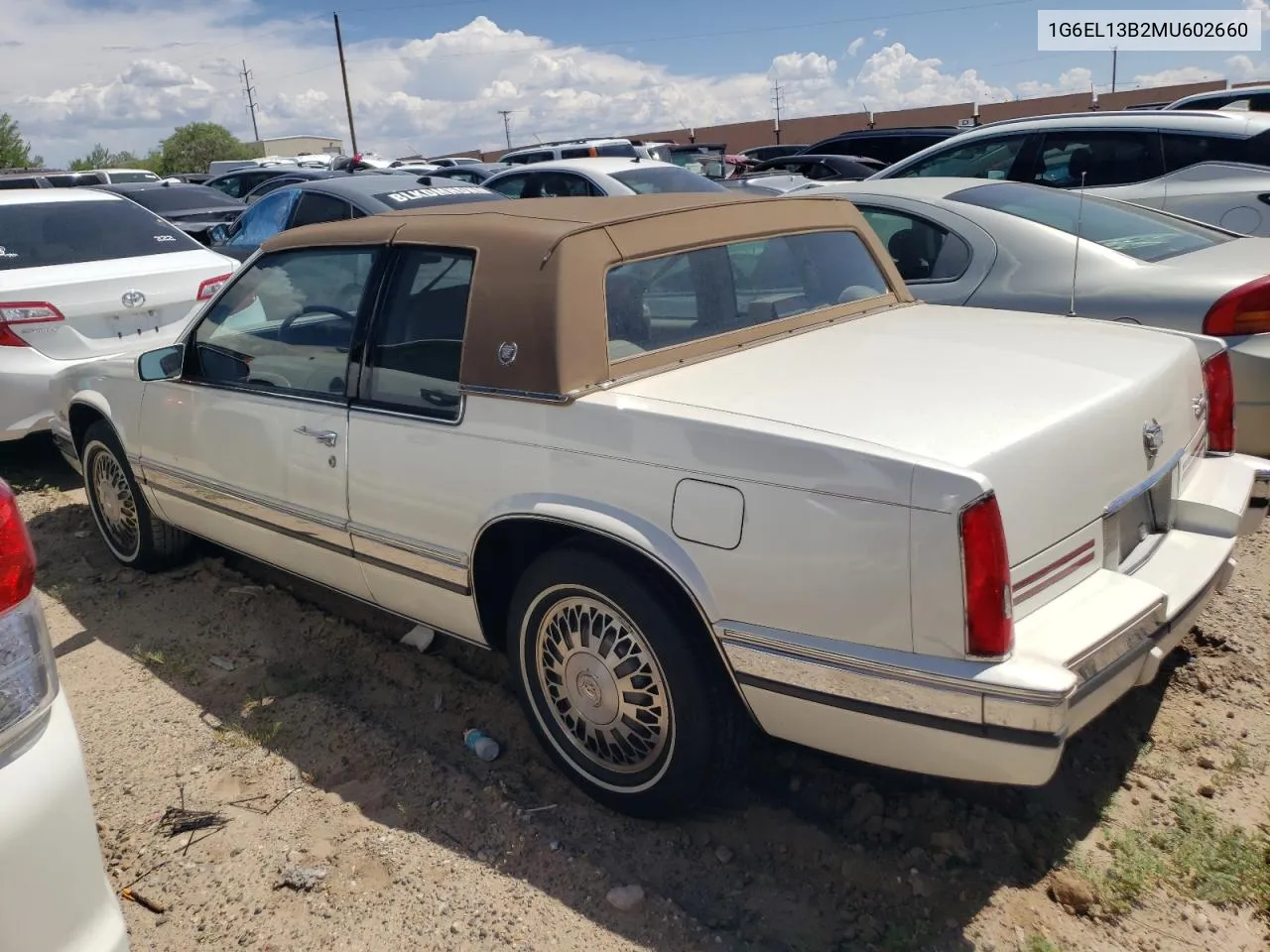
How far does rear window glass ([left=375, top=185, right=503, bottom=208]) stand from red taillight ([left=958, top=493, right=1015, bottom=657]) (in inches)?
257

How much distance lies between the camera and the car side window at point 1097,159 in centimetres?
688

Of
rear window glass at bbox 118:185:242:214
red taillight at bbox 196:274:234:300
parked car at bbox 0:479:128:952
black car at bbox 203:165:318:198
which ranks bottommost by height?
parked car at bbox 0:479:128:952

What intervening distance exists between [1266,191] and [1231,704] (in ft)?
13.4

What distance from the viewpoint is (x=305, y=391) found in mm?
3670

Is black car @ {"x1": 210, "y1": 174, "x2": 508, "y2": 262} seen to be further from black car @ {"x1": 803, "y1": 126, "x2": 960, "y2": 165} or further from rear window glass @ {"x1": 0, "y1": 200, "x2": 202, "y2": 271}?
black car @ {"x1": 803, "y1": 126, "x2": 960, "y2": 165}

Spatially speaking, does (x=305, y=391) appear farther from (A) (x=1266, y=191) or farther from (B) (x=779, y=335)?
(A) (x=1266, y=191)

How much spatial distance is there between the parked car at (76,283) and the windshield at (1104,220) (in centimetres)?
468

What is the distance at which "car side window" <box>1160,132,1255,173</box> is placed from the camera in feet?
21.7

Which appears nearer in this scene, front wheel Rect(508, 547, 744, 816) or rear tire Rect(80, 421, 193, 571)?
front wheel Rect(508, 547, 744, 816)

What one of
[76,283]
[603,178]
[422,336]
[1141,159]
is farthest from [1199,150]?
[76,283]

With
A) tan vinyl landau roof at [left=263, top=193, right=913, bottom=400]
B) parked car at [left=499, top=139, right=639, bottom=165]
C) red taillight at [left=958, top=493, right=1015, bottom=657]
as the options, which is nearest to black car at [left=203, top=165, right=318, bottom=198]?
parked car at [left=499, top=139, right=639, bottom=165]

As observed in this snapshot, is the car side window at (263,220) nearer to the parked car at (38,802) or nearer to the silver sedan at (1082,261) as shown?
the silver sedan at (1082,261)

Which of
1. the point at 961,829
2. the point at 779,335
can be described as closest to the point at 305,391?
the point at 779,335

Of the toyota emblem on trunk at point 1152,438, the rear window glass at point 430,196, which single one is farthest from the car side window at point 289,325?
the rear window glass at point 430,196
